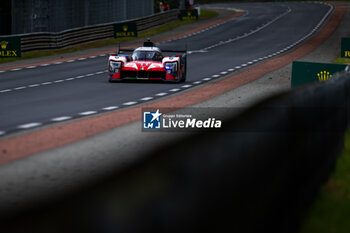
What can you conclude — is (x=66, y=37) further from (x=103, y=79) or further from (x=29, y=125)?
(x=29, y=125)

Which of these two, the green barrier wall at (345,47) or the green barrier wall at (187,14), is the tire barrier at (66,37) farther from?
the green barrier wall at (345,47)

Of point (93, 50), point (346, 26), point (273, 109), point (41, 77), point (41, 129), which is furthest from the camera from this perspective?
point (346, 26)

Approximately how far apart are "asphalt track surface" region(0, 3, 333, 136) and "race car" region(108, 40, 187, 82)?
12.2 inches

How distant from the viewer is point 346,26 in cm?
5222

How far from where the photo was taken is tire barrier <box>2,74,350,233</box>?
8.80ft

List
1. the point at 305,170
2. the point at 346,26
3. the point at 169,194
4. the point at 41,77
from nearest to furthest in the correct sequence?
the point at 169,194, the point at 305,170, the point at 41,77, the point at 346,26

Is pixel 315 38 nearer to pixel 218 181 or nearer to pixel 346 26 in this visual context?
pixel 346 26

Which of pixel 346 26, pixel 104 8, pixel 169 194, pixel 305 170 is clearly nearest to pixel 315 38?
pixel 346 26

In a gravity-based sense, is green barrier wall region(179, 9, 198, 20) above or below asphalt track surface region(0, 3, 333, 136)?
above

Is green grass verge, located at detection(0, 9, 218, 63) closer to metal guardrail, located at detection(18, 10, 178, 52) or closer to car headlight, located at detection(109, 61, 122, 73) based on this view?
metal guardrail, located at detection(18, 10, 178, 52)

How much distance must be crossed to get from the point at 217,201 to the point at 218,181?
0.11m

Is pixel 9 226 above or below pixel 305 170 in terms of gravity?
above

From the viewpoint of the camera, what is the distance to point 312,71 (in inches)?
673

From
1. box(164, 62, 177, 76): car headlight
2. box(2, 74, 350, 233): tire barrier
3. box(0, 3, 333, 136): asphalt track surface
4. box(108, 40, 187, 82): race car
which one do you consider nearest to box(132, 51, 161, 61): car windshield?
box(108, 40, 187, 82): race car
